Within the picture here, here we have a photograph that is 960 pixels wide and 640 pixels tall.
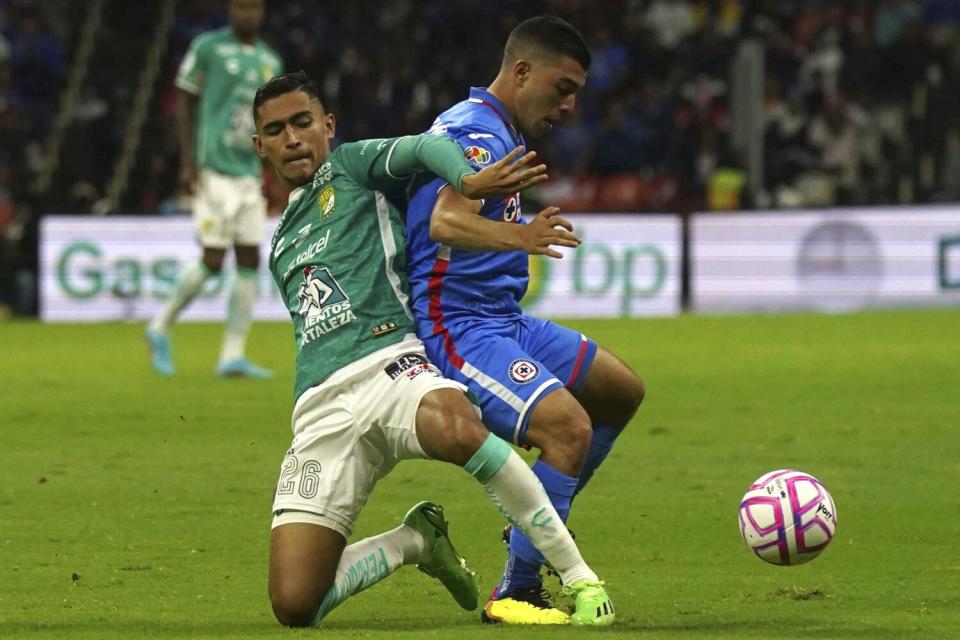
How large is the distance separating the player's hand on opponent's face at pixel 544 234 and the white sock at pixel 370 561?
1.11 meters

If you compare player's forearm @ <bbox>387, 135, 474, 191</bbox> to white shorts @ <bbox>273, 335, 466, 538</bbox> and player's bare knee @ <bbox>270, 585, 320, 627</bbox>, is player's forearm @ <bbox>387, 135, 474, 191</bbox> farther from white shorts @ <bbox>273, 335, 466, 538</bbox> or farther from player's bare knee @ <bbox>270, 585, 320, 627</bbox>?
player's bare knee @ <bbox>270, 585, 320, 627</bbox>

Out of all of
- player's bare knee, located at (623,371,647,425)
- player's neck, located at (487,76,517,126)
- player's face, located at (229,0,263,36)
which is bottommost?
player's bare knee, located at (623,371,647,425)

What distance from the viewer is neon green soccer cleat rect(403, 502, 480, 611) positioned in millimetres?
5711

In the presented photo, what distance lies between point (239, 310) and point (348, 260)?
6745 mm

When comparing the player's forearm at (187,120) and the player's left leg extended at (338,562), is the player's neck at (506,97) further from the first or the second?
the player's forearm at (187,120)

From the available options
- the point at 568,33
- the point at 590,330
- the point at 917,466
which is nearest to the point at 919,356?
the point at 590,330

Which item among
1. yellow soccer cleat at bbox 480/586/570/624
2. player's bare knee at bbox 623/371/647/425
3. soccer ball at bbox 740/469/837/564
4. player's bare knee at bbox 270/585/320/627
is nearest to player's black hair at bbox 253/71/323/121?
player's bare knee at bbox 623/371/647/425

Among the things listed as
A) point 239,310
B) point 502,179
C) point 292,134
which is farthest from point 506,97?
point 239,310

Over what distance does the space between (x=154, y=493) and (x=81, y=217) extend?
1057 cm

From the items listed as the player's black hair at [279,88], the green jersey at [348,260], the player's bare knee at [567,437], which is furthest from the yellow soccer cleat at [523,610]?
the player's black hair at [279,88]

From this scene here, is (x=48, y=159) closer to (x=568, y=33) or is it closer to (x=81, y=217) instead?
(x=81, y=217)

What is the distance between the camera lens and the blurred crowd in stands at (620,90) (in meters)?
20.9

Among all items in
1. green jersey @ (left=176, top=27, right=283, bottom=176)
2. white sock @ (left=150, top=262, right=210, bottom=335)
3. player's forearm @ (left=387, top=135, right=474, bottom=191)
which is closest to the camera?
player's forearm @ (left=387, top=135, right=474, bottom=191)

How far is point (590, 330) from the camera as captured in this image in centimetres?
1653
